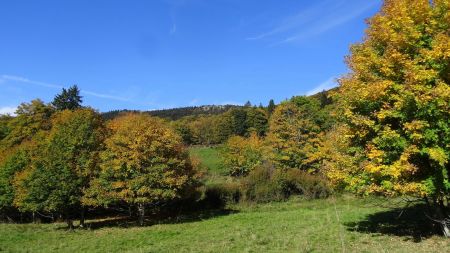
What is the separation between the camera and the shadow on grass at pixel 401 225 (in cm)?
1926

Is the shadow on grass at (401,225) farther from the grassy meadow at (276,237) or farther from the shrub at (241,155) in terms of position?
the shrub at (241,155)

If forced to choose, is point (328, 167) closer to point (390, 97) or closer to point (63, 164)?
point (390, 97)

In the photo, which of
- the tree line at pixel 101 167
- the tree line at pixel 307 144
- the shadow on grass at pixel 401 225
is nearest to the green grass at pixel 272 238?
the shadow on grass at pixel 401 225

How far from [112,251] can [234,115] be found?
109m

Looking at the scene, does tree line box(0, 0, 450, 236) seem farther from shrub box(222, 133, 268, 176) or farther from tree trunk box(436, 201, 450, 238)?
shrub box(222, 133, 268, 176)

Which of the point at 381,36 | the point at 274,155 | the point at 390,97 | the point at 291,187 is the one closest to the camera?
the point at 390,97

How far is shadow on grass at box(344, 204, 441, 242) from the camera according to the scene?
63.2 ft

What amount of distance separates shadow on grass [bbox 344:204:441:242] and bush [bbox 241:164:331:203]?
728 inches

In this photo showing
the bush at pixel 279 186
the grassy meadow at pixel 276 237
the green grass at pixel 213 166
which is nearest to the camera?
the grassy meadow at pixel 276 237

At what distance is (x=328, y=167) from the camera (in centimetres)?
1953

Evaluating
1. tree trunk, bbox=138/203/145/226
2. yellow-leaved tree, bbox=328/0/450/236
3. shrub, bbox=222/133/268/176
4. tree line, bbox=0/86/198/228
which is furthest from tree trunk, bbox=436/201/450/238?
shrub, bbox=222/133/268/176

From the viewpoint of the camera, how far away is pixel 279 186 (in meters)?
45.5

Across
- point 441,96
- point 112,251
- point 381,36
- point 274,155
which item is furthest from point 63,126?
point 274,155

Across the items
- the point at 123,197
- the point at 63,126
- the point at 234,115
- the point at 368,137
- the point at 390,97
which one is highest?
the point at 234,115
